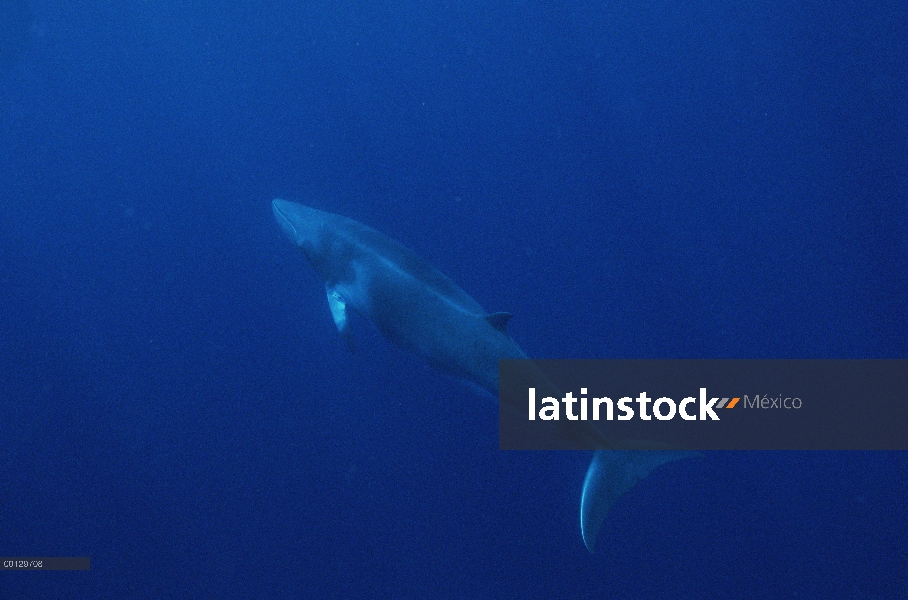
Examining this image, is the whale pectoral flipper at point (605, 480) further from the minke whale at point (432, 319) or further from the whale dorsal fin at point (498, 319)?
the whale dorsal fin at point (498, 319)

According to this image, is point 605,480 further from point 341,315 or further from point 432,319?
point 341,315

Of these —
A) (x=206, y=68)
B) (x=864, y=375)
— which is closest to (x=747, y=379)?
(x=864, y=375)

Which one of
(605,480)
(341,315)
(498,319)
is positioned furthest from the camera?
(341,315)

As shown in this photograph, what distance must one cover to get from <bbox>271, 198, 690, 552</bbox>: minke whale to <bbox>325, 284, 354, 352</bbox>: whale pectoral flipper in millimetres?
13

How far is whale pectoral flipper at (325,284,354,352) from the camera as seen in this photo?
709 centimetres

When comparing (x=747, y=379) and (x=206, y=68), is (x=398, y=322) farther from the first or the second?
(x=206, y=68)

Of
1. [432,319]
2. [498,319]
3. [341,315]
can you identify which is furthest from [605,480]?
[341,315]

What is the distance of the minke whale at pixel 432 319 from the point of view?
573 cm

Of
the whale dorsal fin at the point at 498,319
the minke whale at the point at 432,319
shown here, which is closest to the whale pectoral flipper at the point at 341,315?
the minke whale at the point at 432,319

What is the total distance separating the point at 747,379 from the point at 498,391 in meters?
8.29

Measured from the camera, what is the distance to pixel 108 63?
21422 mm

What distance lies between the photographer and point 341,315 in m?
7.14

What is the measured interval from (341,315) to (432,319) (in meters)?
1.82

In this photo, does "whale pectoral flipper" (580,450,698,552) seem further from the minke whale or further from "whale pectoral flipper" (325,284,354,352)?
"whale pectoral flipper" (325,284,354,352)
